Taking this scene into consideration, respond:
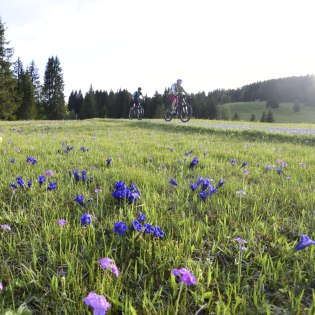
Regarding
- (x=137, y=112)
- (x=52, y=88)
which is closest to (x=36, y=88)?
(x=52, y=88)

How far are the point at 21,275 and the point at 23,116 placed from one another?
72.9 m

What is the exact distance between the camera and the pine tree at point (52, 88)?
7906 cm

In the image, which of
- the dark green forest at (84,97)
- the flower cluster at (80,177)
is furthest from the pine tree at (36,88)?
the flower cluster at (80,177)

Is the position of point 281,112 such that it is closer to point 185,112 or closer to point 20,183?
point 185,112

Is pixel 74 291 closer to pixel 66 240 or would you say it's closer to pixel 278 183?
pixel 66 240

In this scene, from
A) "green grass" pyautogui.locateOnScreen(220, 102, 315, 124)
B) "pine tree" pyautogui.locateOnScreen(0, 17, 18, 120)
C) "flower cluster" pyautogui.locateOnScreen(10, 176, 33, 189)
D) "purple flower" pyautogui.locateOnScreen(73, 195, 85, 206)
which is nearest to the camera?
"purple flower" pyautogui.locateOnScreen(73, 195, 85, 206)

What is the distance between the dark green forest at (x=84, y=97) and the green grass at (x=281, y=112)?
5.57m

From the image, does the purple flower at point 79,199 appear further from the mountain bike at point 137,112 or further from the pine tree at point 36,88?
the pine tree at point 36,88

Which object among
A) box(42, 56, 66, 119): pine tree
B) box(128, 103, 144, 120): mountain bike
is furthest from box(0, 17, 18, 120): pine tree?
box(128, 103, 144, 120): mountain bike

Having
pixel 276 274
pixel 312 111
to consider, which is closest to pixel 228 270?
pixel 276 274

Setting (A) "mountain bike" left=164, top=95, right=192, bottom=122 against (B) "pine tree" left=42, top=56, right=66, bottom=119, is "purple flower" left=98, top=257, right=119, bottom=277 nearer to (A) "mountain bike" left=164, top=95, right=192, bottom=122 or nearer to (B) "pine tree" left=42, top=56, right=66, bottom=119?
(A) "mountain bike" left=164, top=95, right=192, bottom=122

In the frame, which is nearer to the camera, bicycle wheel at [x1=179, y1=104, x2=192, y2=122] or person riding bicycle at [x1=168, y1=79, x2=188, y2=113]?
person riding bicycle at [x1=168, y1=79, x2=188, y2=113]

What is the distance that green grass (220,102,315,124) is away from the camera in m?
118

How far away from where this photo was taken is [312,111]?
439 ft
